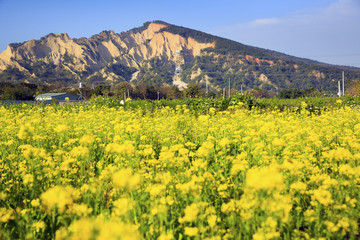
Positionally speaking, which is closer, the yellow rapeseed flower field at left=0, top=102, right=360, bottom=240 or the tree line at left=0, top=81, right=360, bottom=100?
the yellow rapeseed flower field at left=0, top=102, right=360, bottom=240

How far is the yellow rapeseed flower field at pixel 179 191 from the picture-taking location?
7.50ft

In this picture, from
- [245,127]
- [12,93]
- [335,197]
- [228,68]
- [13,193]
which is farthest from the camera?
[228,68]

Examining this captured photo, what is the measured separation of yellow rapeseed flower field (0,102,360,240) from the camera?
7.50ft

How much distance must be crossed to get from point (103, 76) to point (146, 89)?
101290 millimetres

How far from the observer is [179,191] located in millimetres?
3229

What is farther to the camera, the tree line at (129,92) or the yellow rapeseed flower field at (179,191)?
the tree line at (129,92)

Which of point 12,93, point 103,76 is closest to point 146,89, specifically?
point 12,93

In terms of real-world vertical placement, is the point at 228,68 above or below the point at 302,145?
above

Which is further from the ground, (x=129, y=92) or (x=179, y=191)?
(x=179, y=191)

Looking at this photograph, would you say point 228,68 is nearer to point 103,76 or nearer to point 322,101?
point 103,76

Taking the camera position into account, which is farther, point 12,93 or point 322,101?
point 12,93

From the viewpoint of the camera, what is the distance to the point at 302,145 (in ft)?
16.1

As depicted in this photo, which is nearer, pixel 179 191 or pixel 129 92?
pixel 179 191

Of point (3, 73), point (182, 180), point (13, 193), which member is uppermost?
point (3, 73)
